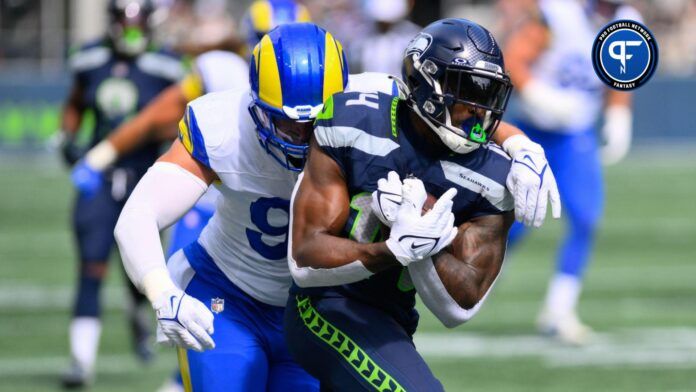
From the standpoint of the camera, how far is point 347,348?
A: 3.59 m

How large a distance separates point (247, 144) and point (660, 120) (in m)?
16.1

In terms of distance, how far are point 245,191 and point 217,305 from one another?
0.40 m

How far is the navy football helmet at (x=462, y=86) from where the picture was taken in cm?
353

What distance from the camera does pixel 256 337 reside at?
423 cm

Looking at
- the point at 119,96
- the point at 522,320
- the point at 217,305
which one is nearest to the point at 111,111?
the point at 119,96

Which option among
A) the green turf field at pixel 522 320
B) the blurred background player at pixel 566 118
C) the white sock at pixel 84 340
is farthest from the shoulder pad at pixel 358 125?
the blurred background player at pixel 566 118

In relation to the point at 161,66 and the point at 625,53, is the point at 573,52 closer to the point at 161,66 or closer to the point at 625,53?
the point at 161,66

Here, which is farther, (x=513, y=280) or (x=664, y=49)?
(x=664, y=49)

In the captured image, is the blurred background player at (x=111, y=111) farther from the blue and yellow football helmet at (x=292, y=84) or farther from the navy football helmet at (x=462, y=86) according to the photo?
the navy football helmet at (x=462, y=86)

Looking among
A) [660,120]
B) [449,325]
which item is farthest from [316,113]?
[660,120]

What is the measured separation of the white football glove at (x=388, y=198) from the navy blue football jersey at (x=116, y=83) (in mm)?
3986

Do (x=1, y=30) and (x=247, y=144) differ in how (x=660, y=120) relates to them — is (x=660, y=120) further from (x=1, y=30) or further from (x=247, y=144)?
(x=247, y=144)

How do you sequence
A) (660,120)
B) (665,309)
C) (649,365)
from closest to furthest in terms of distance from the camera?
1. (649,365)
2. (665,309)
3. (660,120)

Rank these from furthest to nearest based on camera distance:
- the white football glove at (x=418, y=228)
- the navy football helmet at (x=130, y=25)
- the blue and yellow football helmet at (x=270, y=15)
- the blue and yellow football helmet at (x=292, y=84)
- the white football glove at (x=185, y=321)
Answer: the navy football helmet at (x=130, y=25)
the blue and yellow football helmet at (x=270, y=15)
the blue and yellow football helmet at (x=292, y=84)
the white football glove at (x=185, y=321)
the white football glove at (x=418, y=228)
